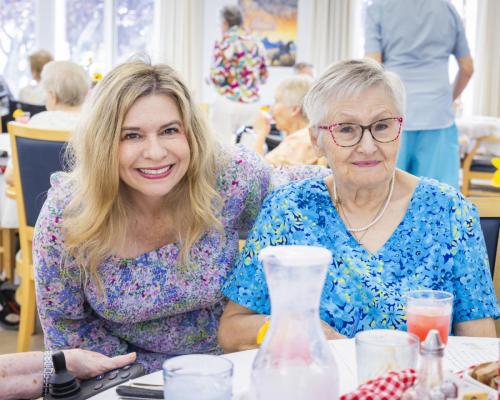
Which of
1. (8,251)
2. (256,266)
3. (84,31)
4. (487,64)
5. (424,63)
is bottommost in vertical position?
(8,251)

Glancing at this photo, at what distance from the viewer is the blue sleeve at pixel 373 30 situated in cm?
347

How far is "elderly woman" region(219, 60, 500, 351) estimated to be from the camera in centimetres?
169

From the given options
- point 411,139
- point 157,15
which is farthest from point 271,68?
point 411,139

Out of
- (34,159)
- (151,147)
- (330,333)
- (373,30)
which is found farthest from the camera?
(373,30)

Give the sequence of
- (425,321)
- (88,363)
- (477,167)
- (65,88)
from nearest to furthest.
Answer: (425,321) → (88,363) → (65,88) → (477,167)

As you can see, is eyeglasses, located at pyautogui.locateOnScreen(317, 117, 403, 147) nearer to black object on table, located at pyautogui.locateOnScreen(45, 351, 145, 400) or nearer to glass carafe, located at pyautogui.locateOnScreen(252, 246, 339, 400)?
black object on table, located at pyautogui.locateOnScreen(45, 351, 145, 400)

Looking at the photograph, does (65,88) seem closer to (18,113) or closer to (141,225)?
(18,113)

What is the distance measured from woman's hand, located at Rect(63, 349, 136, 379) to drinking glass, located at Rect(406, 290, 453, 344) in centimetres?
56

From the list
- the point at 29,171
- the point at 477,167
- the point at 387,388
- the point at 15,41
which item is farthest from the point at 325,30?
the point at 387,388

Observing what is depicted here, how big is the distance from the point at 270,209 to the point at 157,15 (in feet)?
28.4

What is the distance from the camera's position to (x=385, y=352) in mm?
1002

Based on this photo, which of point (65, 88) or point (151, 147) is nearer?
point (151, 147)

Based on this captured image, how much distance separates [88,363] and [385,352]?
615 mm

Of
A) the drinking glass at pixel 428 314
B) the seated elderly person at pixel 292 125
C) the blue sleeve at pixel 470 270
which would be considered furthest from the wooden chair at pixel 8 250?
the drinking glass at pixel 428 314
